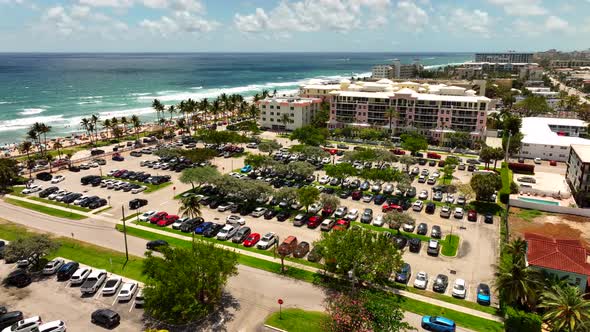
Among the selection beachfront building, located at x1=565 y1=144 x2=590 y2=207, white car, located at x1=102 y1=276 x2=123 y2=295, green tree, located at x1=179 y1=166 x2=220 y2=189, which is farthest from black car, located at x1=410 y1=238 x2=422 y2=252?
beachfront building, located at x1=565 y1=144 x2=590 y2=207

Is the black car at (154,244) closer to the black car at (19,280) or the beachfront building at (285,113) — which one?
the black car at (19,280)

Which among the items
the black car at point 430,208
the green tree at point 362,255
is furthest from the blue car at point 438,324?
the black car at point 430,208

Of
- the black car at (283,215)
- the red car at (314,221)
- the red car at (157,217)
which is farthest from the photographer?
the black car at (283,215)

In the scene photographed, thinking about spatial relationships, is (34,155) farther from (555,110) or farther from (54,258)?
(555,110)

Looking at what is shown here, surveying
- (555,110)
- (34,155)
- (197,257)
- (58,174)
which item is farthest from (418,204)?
(555,110)

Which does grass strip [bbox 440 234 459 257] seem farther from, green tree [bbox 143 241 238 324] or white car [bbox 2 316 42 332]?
white car [bbox 2 316 42 332]
